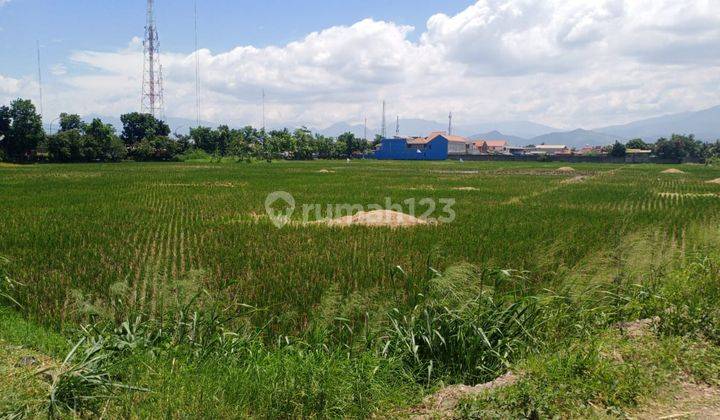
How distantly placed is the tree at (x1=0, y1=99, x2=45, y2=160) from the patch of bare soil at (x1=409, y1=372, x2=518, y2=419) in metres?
53.8

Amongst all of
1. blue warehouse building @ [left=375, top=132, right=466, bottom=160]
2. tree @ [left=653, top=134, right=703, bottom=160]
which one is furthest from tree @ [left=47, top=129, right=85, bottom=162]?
tree @ [left=653, top=134, right=703, bottom=160]

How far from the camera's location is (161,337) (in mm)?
4445

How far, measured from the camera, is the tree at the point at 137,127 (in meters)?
59.6

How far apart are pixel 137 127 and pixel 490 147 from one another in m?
75.2

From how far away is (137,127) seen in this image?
59.7 m

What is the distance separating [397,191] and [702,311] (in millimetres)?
18925

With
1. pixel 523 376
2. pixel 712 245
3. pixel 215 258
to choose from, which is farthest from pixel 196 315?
pixel 712 245

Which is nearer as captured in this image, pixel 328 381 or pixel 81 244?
pixel 328 381

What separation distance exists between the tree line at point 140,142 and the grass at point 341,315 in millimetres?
32007

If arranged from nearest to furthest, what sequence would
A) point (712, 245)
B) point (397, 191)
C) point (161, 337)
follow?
point (161, 337) < point (712, 245) < point (397, 191)

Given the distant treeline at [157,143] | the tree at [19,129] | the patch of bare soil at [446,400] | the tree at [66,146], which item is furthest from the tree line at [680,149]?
the patch of bare soil at [446,400]

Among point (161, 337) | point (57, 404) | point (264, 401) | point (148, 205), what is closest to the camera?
point (57, 404)

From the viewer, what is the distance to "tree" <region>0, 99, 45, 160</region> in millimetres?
46094

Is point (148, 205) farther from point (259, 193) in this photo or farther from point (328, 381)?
point (328, 381)
